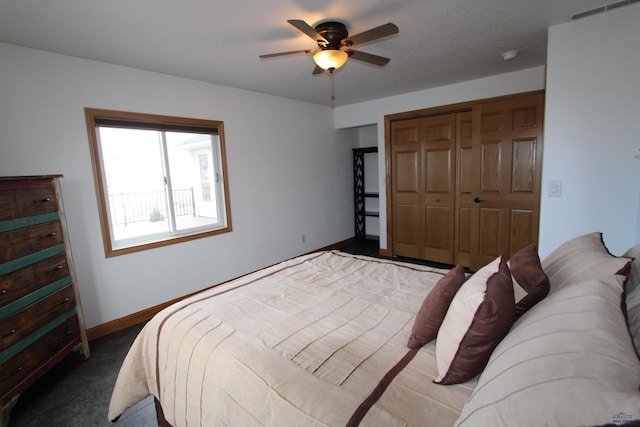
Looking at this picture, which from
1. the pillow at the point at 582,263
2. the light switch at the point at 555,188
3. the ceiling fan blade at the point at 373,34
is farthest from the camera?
the light switch at the point at 555,188

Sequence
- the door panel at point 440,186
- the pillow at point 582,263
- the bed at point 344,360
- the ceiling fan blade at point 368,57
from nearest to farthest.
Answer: the bed at point 344,360 < the pillow at point 582,263 < the ceiling fan blade at point 368,57 < the door panel at point 440,186

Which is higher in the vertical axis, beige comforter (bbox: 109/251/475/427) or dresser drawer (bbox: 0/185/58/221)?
dresser drawer (bbox: 0/185/58/221)

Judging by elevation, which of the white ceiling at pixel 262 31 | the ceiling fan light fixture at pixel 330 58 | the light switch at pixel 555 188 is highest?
the white ceiling at pixel 262 31

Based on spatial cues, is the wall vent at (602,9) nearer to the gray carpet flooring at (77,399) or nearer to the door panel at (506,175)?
the door panel at (506,175)

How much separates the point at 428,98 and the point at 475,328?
3.83 metres

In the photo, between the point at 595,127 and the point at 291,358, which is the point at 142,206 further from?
the point at 595,127

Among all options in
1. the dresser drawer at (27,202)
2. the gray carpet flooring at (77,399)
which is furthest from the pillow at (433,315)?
the dresser drawer at (27,202)

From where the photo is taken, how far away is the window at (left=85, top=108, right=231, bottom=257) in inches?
111

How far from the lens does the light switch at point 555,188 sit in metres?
2.36

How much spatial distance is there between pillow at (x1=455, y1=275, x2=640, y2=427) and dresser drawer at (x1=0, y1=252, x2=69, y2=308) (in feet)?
7.97

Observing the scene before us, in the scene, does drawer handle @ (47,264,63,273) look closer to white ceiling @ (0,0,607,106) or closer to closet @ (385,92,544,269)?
white ceiling @ (0,0,607,106)

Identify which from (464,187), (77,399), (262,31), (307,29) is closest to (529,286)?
(307,29)

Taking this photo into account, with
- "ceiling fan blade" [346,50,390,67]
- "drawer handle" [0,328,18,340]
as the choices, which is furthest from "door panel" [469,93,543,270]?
"drawer handle" [0,328,18,340]

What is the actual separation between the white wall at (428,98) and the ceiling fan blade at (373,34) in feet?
7.96
